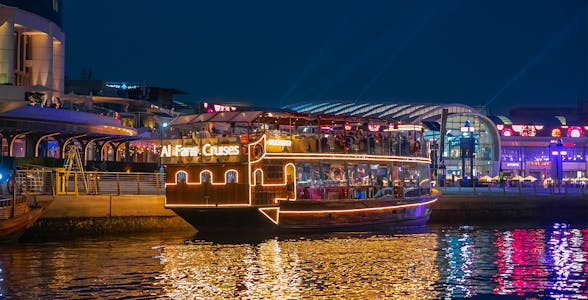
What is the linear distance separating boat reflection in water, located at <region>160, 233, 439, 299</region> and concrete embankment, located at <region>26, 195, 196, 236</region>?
641 centimetres

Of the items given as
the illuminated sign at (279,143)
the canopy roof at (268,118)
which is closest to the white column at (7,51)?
the canopy roof at (268,118)

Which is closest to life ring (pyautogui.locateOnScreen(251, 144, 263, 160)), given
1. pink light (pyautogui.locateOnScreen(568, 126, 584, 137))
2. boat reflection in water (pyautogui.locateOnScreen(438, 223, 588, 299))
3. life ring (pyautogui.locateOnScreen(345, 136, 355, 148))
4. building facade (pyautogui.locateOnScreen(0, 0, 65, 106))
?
life ring (pyautogui.locateOnScreen(345, 136, 355, 148))

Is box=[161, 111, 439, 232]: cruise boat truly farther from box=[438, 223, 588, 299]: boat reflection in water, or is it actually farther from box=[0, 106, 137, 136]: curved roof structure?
box=[0, 106, 137, 136]: curved roof structure

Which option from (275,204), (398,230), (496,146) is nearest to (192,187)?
(275,204)

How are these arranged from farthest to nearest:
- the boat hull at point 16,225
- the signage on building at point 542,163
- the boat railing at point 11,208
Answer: the signage on building at point 542,163, the boat railing at point 11,208, the boat hull at point 16,225

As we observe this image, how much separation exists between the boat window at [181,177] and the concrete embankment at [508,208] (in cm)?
1906

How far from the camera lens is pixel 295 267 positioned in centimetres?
2877

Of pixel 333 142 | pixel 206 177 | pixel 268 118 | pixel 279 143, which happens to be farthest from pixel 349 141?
pixel 206 177

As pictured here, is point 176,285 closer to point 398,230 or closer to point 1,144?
point 398,230

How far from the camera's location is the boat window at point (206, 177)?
41.0 meters

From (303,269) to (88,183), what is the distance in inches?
738

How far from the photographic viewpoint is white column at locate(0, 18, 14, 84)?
59656 millimetres

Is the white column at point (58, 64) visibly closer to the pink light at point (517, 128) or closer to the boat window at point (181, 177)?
the boat window at point (181, 177)

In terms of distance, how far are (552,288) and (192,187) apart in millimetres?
21147
